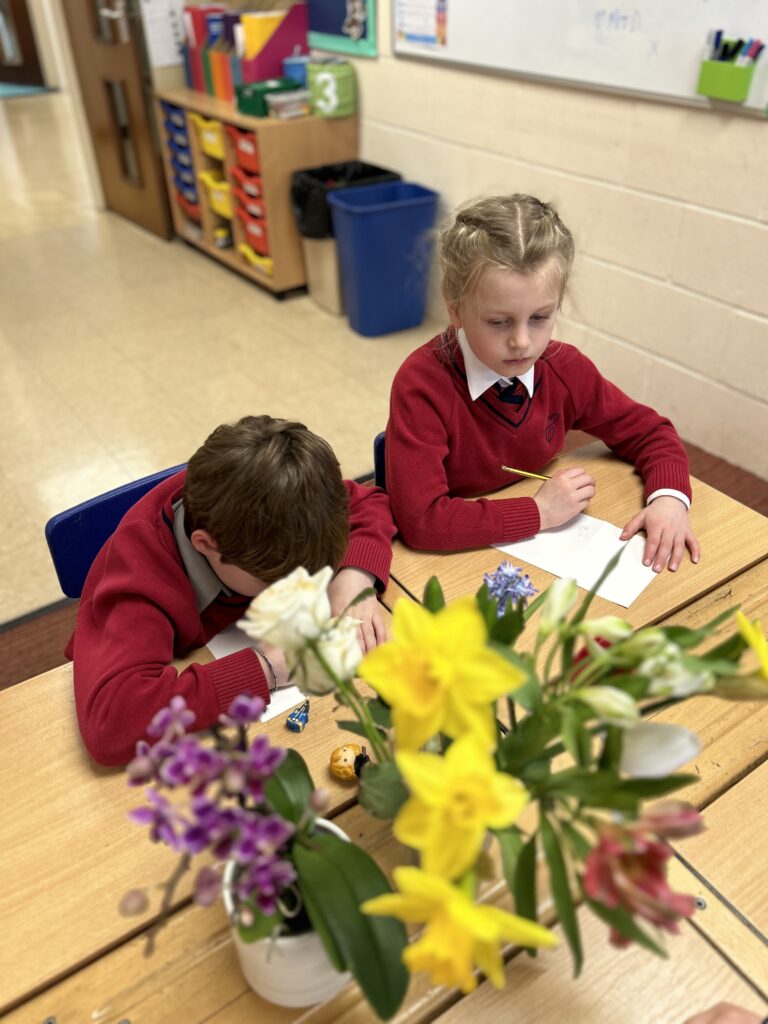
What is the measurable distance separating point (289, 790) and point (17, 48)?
29.9 ft

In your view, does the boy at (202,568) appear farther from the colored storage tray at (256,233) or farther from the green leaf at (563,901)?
the colored storage tray at (256,233)

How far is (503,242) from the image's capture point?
1.23 metres

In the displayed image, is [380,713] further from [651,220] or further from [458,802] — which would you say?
[651,220]

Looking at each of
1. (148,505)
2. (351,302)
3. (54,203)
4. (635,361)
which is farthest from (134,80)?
(148,505)

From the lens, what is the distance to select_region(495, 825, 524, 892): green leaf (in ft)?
1.90

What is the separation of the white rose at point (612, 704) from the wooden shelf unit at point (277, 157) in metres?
3.29

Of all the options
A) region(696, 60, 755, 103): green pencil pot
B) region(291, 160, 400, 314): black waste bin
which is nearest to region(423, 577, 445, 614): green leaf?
region(696, 60, 755, 103): green pencil pot

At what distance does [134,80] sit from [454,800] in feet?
14.7

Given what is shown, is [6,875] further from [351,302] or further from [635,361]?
[351,302]

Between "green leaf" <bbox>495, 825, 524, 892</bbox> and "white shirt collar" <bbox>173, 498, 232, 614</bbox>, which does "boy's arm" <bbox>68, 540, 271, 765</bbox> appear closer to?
"white shirt collar" <bbox>173, 498, 232, 614</bbox>

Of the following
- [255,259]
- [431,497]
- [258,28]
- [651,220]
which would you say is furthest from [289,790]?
[258,28]

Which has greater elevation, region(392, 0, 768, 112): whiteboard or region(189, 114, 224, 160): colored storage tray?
region(392, 0, 768, 112): whiteboard

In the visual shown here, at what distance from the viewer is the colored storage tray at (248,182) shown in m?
3.49

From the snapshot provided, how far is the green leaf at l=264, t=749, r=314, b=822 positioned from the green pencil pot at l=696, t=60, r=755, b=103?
82.8 inches
